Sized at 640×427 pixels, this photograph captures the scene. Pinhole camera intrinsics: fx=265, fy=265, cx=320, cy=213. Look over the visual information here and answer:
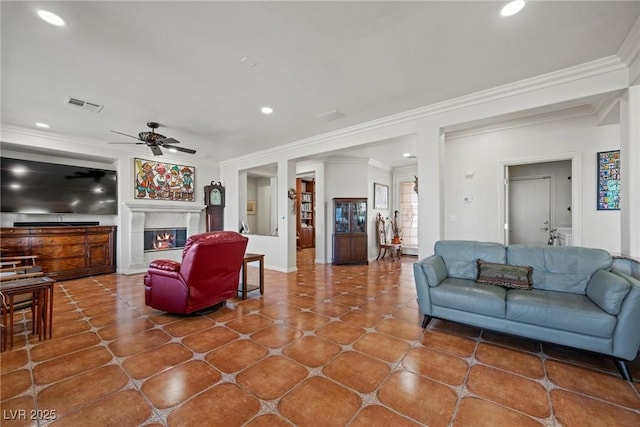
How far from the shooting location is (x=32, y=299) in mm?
2652

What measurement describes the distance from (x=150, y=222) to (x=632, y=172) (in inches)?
309

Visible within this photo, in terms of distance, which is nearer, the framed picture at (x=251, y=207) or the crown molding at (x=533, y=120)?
the crown molding at (x=533, y=120)

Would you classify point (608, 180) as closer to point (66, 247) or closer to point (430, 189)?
point (430, 189)

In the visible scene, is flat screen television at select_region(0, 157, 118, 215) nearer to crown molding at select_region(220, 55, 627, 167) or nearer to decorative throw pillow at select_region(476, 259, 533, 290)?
crown molding at select_region(220, 55, 627, 167)

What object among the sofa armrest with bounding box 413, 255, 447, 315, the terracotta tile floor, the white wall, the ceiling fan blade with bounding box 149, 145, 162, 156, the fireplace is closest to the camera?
the terracotta tile floor

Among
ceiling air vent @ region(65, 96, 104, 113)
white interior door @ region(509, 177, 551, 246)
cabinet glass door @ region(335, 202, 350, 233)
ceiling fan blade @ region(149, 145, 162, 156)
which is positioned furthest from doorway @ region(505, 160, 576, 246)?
ceiling air vent @ region(65, 96, 104, 113)

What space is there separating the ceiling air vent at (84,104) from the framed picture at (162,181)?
243 cm

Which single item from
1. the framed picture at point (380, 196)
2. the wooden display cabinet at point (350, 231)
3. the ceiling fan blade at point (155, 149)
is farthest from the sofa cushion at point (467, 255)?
the ceiling fan blade at point (155, 149)

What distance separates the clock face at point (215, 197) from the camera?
23.5 feet

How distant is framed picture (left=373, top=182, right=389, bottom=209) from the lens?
24.1ft

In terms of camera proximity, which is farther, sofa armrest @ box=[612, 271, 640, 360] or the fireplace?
the fireplace

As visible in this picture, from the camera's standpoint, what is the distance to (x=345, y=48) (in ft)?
7.98

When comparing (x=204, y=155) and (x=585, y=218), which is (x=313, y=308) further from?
(x=204, y=155)

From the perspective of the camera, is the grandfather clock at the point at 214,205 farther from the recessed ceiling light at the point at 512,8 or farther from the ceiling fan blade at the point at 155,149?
the recessed ceiling light at the point at 512,8
